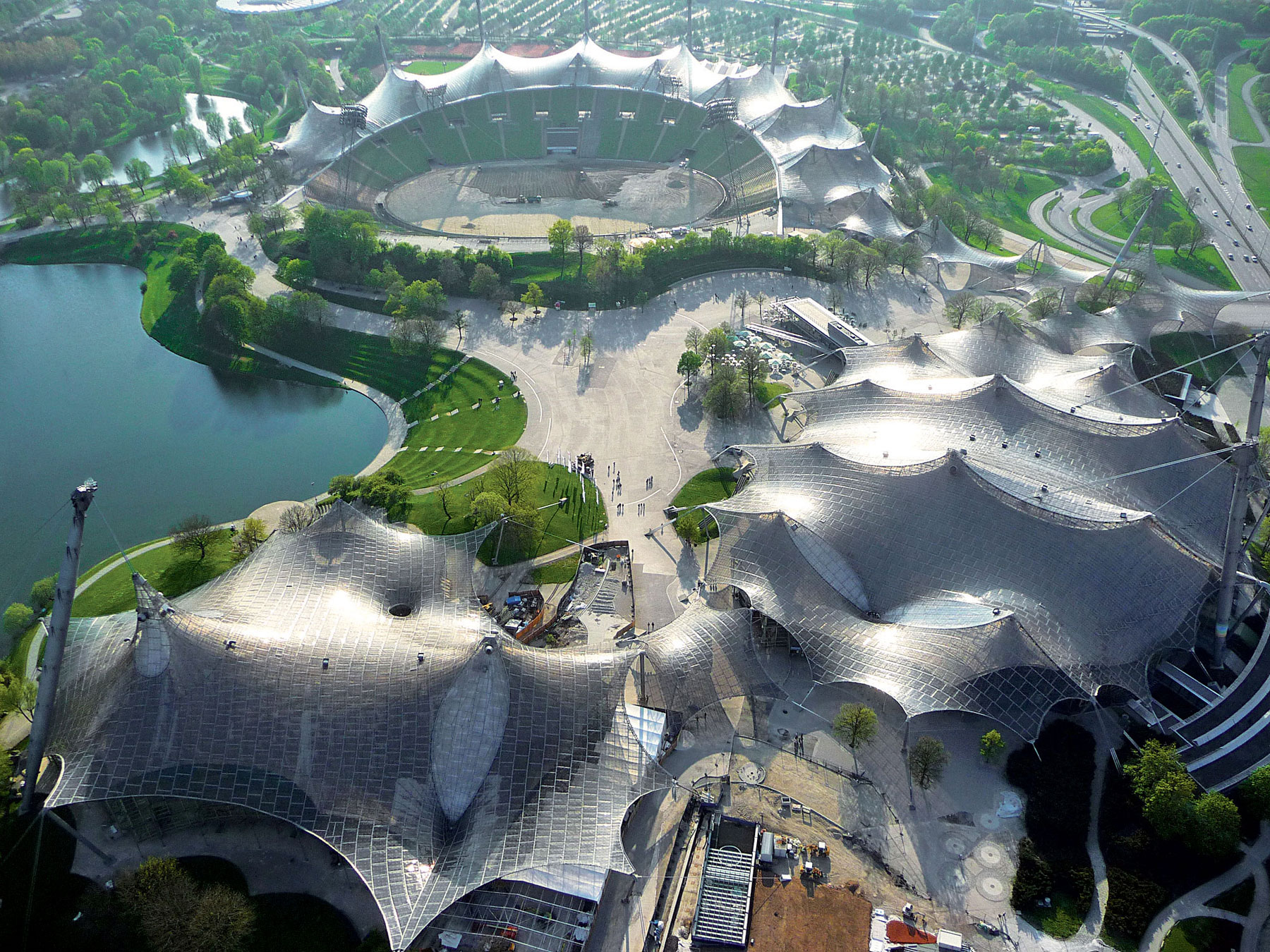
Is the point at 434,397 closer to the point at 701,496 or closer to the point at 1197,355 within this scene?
the point at 701,496

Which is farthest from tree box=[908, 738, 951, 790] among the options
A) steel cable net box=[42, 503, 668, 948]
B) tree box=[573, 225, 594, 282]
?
tree box=[573, 225, 594, 282]

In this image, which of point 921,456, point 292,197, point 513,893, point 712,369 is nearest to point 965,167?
point 712,369

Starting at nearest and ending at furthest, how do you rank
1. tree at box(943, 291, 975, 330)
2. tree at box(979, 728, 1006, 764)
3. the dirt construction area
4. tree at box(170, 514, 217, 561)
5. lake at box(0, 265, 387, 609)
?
1. tree at box(979, 728, 1006, 764)
2. tree at box(170, 514, 217, 561)
3. lake at box(0, 265, 387, 609)
4. tree at box(943, 291, 975, 330)
5. the dirt construction area

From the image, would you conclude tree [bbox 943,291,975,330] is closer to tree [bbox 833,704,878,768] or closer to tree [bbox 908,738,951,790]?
tree [bbox 833,704,878,768]

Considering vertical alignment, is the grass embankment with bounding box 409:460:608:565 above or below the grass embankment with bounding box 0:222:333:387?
below

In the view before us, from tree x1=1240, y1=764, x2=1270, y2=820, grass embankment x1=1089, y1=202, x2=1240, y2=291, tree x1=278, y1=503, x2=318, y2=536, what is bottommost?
grass embankment x1=1089, y1=202, x2=1240, y2=291

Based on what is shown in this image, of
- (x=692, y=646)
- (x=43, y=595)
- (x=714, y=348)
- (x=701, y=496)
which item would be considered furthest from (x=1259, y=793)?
(x=43, y=595)

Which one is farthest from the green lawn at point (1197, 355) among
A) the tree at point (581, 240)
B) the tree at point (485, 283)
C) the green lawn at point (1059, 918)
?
the tree at point (485, 283)
